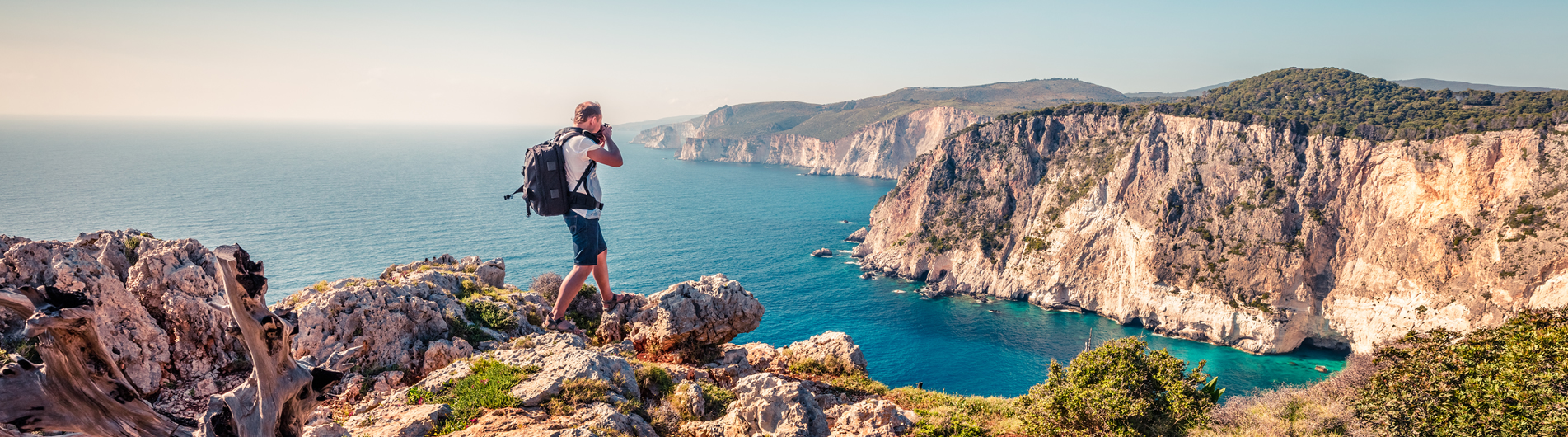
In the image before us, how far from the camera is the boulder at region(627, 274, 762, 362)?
547 inches

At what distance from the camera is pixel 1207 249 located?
73125 millimetres

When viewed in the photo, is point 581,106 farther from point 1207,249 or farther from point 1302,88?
point 1302,88

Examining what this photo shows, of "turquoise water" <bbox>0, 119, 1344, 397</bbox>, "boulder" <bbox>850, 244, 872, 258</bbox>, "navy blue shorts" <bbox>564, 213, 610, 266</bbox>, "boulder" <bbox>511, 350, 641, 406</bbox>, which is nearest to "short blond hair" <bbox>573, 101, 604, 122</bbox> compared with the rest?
"navy blue shorts" <bbox>564, 213, 610, 266</bbox>

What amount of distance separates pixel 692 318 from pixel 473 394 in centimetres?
696

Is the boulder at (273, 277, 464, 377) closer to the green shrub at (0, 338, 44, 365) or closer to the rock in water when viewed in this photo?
the green shrub at (0, 338, 44, 365)

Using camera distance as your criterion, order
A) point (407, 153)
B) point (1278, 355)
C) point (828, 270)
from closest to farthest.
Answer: point (1278, 355) → point (828, 270) → point (407, 153)

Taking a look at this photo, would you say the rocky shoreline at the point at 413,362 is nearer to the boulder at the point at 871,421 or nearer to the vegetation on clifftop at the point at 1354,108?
the boulder at the point at 871,421

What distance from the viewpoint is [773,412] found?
8.55 m

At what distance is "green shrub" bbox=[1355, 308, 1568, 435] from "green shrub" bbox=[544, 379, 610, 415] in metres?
20.5

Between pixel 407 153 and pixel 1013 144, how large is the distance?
179 metres

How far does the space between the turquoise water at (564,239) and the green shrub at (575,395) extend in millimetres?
48638

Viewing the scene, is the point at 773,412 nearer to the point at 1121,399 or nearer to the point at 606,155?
the point at 606,155

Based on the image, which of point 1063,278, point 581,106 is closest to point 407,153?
point 1063,278

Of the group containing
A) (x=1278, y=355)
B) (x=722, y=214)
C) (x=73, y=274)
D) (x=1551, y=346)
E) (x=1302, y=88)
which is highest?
(x=1302, y=88)
